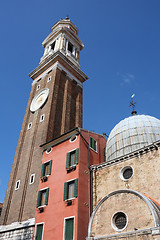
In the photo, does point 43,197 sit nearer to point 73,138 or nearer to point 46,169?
point 46,169

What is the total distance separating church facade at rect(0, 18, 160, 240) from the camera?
656 inches

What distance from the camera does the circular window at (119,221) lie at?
1608 cm

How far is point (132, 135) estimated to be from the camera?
81.2ft

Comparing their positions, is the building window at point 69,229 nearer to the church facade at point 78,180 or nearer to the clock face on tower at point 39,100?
the church facade at point 78,180

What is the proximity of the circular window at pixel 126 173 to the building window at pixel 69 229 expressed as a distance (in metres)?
5.55

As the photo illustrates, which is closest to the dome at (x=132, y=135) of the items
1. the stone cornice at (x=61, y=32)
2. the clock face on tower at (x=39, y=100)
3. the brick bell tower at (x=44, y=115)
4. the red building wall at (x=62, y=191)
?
the red building wall at (x=62, y=191)

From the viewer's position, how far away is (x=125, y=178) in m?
19.9

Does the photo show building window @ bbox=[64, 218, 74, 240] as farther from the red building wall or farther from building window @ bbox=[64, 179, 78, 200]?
building window @ bbox=[64, 179, 78, 200]

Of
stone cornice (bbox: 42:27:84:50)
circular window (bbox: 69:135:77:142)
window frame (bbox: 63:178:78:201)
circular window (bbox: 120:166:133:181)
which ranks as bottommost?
window frame (bbox: 63:178:78:201)

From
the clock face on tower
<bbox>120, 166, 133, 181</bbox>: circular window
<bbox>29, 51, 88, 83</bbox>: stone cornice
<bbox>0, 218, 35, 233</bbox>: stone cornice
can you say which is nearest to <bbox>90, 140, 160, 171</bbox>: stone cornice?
<bbox>120, 166, 133, 181</bbox>: circular window

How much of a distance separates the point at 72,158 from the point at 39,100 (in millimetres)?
16307

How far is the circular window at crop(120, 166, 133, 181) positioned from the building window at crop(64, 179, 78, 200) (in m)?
4.10

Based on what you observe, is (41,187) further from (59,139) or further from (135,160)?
(135,160)

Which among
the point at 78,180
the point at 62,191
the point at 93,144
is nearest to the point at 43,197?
the point at 62,191
